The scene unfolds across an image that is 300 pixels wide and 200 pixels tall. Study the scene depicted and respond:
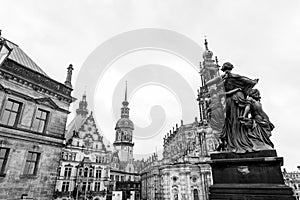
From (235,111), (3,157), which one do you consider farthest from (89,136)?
(235,111)

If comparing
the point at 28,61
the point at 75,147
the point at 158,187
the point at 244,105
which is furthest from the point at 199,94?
the point at 244,105

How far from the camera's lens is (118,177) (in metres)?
52.8

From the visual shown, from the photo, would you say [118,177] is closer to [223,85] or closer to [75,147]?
[75,147]

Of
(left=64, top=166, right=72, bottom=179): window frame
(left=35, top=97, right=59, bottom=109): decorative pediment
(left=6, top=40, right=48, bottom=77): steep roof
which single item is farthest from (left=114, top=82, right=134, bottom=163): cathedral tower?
(left=6, top=40, right=48, bottom=77): steep roof

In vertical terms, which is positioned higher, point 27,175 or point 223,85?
point 223,85

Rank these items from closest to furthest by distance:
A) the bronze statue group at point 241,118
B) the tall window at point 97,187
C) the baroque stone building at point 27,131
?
1. the bronze statue group at point 241,118
2. the baroque stone building at point 27,131
3. the tall window at point 97,187

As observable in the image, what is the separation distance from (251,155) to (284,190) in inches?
40.2

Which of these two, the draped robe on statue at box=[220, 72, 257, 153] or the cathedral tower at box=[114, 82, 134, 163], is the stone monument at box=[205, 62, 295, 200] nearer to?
the draped robe on statue at box=[220, 72, 257, 153]

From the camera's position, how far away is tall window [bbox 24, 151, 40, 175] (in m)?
12.9

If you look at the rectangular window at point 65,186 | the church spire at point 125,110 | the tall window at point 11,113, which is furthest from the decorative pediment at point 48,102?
the church spire at point 125,110

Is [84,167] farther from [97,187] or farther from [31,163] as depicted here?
[31,163]

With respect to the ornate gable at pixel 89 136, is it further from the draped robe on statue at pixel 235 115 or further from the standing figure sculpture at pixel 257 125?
the standing figure sculpture at pixel 257 125

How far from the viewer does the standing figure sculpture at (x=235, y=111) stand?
518 centimetres

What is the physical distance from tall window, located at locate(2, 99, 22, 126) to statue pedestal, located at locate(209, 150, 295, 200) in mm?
14514
